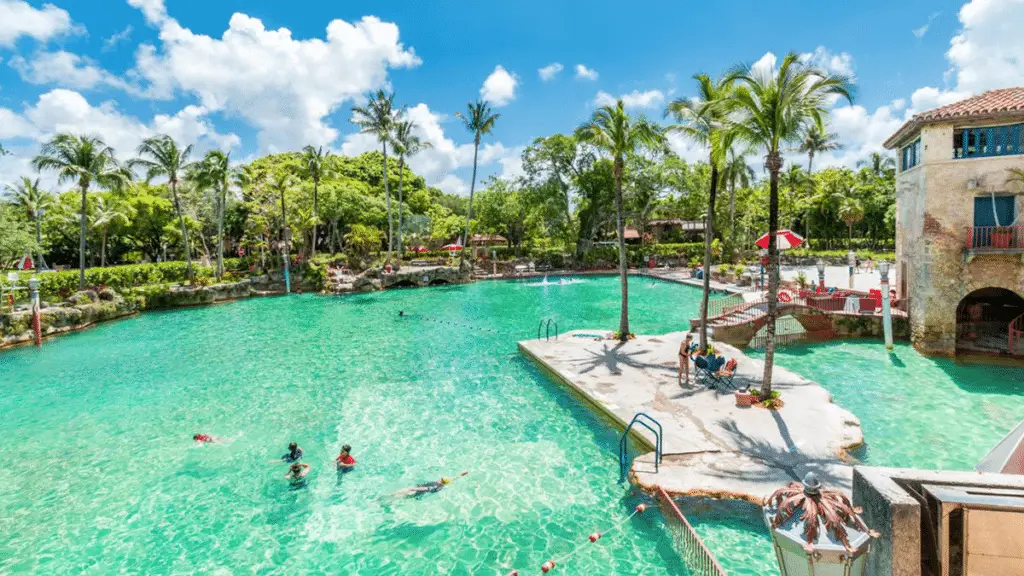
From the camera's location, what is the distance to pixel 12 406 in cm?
1812

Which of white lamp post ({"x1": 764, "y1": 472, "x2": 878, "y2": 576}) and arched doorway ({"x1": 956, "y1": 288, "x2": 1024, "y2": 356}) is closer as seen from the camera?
white lamp post ({"x1": 764, "y1": 472, "x2": 878, "y2": 576})

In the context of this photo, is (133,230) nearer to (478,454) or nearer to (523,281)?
(523,281)

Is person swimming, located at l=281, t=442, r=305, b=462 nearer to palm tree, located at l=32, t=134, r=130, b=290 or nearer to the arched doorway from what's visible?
the arched doorway

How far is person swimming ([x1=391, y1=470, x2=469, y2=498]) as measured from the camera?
11102mm

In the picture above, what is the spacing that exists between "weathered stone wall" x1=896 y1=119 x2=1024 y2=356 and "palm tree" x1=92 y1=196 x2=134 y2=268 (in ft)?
198

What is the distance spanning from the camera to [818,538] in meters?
3.99

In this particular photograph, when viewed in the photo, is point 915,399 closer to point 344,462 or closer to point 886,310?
point 886,310

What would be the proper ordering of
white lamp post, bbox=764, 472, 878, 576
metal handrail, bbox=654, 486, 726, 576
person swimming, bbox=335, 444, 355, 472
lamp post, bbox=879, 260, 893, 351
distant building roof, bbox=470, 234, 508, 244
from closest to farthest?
white lamp post, bbox=764, 472, 878, 576 → metal handrail, bbox=654, 486, 726, 576 → person swimming, bbox=335, 444, 355, 472 → lamp post, bbox=879, 260, 893, 351 → distant building roof, bbox=470, 234, 508, 244

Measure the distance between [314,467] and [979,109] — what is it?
24389 millimetres

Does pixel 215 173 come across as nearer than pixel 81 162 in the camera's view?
No

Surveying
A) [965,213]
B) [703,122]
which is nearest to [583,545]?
[703,122]

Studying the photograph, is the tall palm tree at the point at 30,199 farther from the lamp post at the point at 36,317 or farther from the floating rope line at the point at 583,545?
the floating rope line at the point at 583,545

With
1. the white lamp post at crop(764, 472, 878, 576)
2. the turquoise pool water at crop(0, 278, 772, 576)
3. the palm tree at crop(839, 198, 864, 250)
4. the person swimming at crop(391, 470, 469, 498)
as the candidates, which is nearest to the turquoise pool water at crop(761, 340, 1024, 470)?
the turquoise pool water at crop(0, 278, 772, 576)

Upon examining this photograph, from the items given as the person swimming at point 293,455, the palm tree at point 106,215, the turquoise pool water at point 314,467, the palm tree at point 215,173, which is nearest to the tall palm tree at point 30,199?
the palm tree at point 106,215
